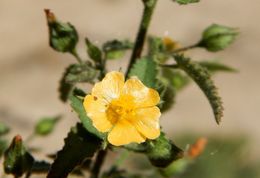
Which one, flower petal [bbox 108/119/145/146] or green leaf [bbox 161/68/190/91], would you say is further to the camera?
green leaf [bbox 161/68/190/91]

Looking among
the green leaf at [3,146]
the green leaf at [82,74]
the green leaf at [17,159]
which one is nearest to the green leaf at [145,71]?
the green leaf at [82,74]

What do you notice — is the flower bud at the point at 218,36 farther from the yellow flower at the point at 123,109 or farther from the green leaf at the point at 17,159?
the green leaf at the point at 17,159

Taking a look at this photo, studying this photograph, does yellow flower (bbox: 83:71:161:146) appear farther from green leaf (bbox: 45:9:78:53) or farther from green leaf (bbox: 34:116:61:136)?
green leaf (bbox: 34:116:61:136)

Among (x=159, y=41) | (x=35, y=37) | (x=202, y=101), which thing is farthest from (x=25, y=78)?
(x=159, y=41)

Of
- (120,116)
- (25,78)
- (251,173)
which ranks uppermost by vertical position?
(120,116)

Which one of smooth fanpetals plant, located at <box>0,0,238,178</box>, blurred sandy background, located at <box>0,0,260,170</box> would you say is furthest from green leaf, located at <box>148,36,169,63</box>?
blurred sandy background, located at <box>0,0,260,170</box>

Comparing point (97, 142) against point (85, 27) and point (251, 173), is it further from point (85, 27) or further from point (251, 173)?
point (85, 27)

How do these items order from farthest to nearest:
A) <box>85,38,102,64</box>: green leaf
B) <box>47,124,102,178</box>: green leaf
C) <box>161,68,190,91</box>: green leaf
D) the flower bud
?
1. <box>161,68,190,91</box>: green leaf
2. the flower bud
3. <box>85,38,102,64</box>: green leaf
4. <box>47,124,102,178</box>: green leaf
